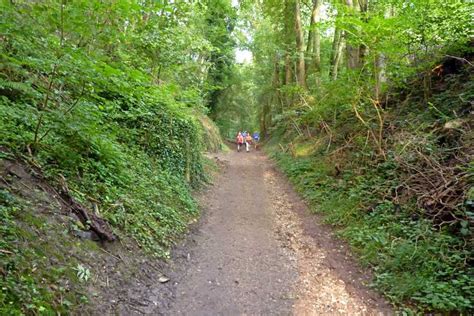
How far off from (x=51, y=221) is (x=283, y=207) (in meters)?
6.86

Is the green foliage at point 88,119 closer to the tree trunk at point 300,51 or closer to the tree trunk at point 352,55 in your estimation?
the tree trunk at point 352,55

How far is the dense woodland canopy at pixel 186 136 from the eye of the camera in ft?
13.2

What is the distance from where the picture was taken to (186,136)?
407 inches

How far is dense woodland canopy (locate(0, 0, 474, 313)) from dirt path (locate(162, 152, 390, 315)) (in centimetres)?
45

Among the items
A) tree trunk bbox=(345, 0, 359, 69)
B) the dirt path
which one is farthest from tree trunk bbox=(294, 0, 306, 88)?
the dirt path

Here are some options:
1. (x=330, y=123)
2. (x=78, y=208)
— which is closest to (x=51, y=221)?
(x=78, y=208)

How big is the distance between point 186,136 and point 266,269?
5822 mm

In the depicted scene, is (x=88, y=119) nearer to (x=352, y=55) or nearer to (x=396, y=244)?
(x=396, y=244)

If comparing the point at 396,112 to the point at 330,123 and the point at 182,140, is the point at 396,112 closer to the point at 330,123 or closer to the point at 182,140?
the point at 330,123

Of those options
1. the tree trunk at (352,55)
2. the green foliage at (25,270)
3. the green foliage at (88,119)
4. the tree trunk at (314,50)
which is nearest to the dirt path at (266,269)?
the green foliage at (88,119)

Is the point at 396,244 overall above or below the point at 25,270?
below

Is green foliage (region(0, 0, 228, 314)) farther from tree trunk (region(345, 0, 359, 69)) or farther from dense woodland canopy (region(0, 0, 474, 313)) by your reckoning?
tree trunk (region(345, 0, 359, 69))

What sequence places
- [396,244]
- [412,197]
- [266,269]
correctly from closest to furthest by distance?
[396,244], [266,269], [412,197]

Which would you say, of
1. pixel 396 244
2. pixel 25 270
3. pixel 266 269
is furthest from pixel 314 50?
pixel 25 270
